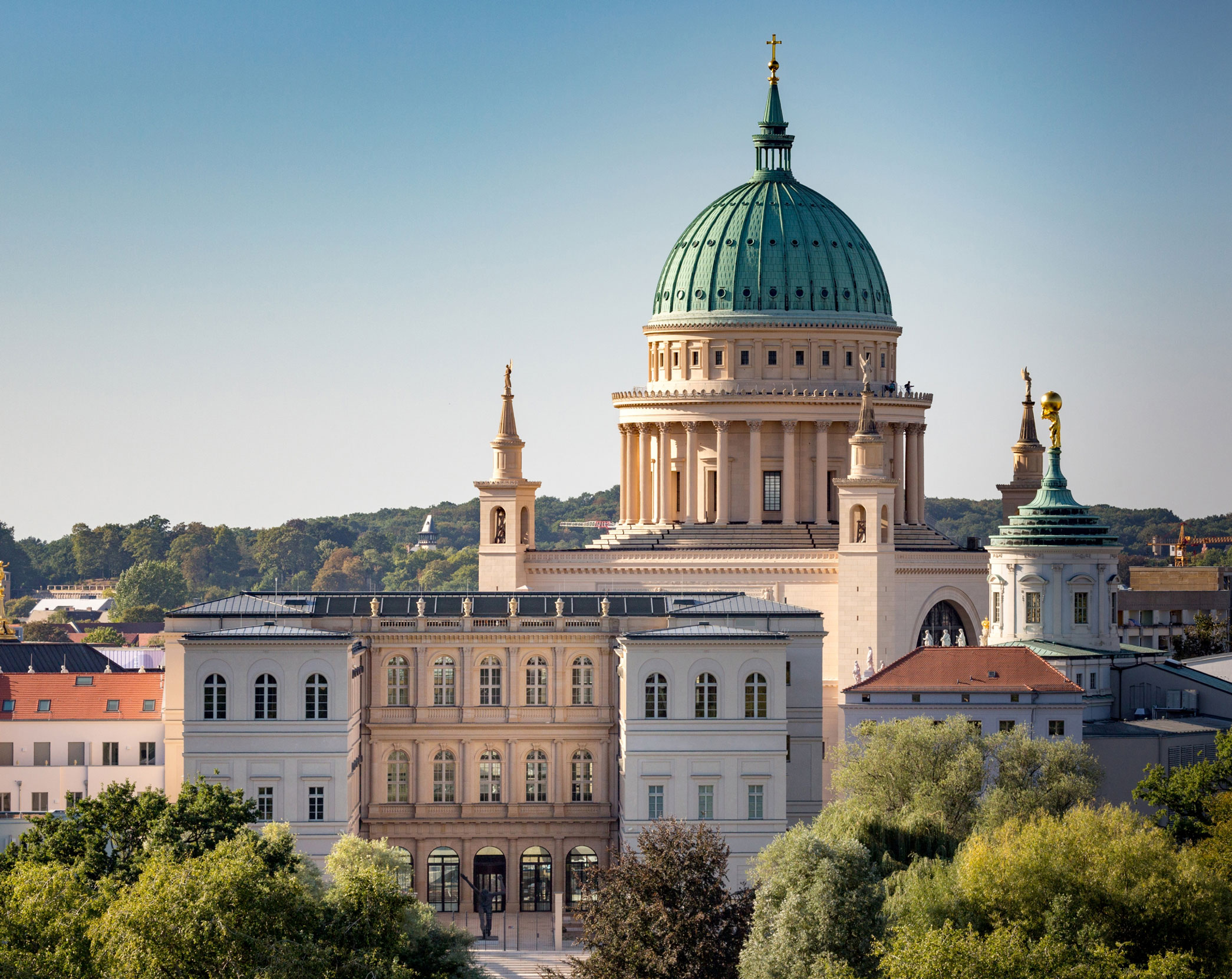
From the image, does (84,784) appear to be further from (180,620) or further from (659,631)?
(659,631)

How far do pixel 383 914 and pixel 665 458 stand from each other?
8970cm

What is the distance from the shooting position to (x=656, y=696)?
136m

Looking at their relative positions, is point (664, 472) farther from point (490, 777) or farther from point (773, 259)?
point (490, 777)

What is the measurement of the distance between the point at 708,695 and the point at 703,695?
0.23 meters

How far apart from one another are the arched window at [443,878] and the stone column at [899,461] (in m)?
56.5

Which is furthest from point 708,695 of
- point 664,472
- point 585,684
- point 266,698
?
point 664,472

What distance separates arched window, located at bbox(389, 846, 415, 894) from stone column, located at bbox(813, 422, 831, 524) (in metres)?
54.0

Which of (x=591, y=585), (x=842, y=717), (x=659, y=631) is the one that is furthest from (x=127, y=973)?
(x=591, y=585)

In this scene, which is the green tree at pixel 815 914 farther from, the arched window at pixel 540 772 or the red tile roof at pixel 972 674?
the arched window at pixel 540 772

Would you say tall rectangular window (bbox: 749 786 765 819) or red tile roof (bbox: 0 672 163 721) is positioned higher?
red tile roof (bbox: 0 672 163 721)

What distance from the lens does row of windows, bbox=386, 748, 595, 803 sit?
472ft

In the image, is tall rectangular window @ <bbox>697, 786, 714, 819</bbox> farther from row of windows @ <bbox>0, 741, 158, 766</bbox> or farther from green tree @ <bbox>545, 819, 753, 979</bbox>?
row of windows @ <bbox>0, 741, 158, 766</bbox>

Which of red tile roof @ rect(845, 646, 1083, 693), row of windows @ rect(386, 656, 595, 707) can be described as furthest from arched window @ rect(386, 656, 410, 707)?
red tile roof @ rect(845, 646, 1083, 693)

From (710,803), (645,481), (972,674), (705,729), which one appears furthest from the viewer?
(645,481)
